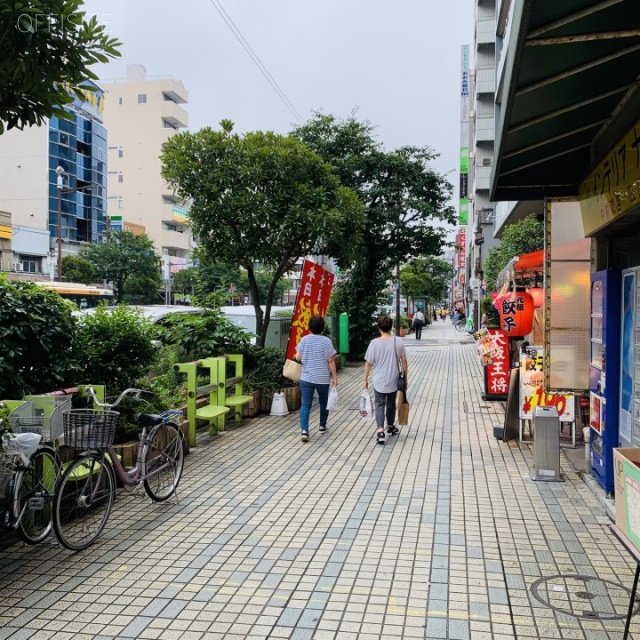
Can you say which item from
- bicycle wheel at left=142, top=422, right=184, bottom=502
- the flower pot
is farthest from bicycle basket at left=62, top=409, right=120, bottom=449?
the flower pot

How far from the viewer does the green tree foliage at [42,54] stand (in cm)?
357

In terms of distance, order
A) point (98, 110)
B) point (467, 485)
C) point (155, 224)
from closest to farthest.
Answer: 1. point (467, 485)
2. point (98, 110)
3. point (155, 224)

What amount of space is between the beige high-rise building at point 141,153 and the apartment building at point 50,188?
306 inches

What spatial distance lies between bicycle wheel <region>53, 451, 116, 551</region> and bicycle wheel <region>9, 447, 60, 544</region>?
0.39 feet

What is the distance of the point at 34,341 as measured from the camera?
5.73m

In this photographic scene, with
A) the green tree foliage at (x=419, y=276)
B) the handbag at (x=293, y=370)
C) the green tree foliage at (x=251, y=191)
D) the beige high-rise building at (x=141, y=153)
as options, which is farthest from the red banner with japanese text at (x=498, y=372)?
the beige high-rise building at (x=141, y=153)

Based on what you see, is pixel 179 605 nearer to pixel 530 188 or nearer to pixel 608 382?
pixel 608 382

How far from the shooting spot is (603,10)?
3.27 metres

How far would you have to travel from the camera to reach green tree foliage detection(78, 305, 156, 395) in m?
6.83

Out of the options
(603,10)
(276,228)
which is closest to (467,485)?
(603,10)

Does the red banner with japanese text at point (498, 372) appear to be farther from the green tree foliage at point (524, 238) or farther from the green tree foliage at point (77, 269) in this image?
the green tree foliage at point (77, 269)

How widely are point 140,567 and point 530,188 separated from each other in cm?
560

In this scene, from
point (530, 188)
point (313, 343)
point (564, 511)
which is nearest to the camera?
point (564, 511)

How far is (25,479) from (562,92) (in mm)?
4651
